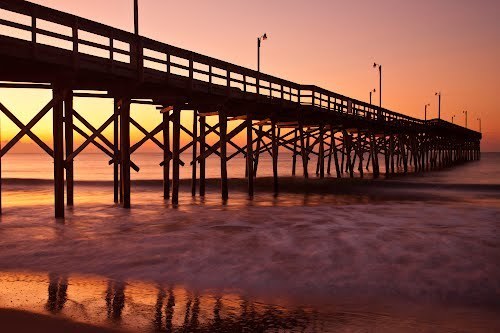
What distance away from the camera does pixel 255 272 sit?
800 centimetres

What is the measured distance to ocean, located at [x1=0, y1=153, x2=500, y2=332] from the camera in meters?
5.92

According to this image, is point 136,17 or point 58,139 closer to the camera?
point 58,139

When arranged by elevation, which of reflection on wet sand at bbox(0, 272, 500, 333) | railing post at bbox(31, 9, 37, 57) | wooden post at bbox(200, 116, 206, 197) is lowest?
reflection on wet sand at bbox(0, 272, 500, 333)

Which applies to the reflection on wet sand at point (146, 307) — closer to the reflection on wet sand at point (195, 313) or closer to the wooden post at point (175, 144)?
the reflection on wet sand at point (195, 313)

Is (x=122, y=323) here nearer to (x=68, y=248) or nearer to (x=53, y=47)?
(x=68, y=248)

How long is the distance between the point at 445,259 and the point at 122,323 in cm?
555

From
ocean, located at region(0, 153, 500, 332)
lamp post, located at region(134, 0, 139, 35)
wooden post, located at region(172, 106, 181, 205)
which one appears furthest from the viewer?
wooden post, located at region(172, 106, 181, 205)

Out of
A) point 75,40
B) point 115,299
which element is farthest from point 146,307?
point 75,40

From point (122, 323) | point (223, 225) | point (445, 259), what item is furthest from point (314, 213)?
point (122, 323)

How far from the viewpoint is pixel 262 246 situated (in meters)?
9.92

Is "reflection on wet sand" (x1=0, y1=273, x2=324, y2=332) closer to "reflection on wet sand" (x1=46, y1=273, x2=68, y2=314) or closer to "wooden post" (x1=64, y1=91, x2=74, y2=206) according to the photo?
"reflection on wet sand" (x1=46, y1=273, x2=68, y2=314)

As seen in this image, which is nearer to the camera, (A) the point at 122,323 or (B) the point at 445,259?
(A) the point at 122,323

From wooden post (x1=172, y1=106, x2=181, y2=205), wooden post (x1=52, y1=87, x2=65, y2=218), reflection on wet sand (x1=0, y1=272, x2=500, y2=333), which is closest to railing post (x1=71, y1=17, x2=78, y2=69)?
wooden post (x1=52, y1=87, x2=65, y2=218)

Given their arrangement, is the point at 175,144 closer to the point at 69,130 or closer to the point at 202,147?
the point at 202,147
